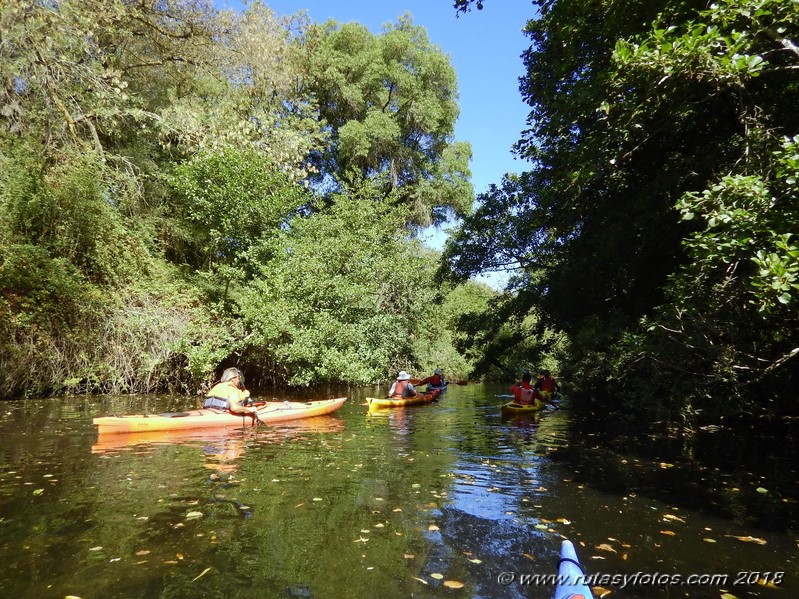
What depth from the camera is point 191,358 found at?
14219 millimetres

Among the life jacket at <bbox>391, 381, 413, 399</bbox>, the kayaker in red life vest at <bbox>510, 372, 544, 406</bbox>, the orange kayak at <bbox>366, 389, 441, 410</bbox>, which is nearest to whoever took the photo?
the orange kayak at <bbox>366, 389, 441, 410</bbox>

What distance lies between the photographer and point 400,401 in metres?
14.8

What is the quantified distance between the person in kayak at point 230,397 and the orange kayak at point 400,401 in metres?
4.27

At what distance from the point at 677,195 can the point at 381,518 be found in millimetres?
9596

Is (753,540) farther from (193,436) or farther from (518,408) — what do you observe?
(518,408)

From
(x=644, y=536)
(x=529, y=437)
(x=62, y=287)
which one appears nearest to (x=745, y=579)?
(x=644, y=536)

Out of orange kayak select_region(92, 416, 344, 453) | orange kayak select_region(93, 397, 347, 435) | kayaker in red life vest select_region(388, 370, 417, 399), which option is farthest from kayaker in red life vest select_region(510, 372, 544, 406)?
orange kayak select_region(93, 397, 347, 435)

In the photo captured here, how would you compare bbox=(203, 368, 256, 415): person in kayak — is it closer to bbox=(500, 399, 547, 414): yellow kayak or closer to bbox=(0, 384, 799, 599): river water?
bbox=(0, 384, 799, 599): river water

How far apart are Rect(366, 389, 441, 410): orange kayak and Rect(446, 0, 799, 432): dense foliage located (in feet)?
16.4

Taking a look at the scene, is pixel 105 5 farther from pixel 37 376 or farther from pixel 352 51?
pixel 352 51

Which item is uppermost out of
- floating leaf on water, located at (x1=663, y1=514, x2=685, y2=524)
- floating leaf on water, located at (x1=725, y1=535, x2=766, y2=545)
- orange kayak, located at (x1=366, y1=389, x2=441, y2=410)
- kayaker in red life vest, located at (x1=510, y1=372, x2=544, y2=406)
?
kayaker in red life vest, located at (x1=510, y1=372, x2=544, y2=406)

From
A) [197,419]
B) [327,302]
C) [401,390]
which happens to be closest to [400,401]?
[401,390]

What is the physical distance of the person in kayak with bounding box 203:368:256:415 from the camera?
10156 mm

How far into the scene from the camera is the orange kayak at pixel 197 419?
8.84m
